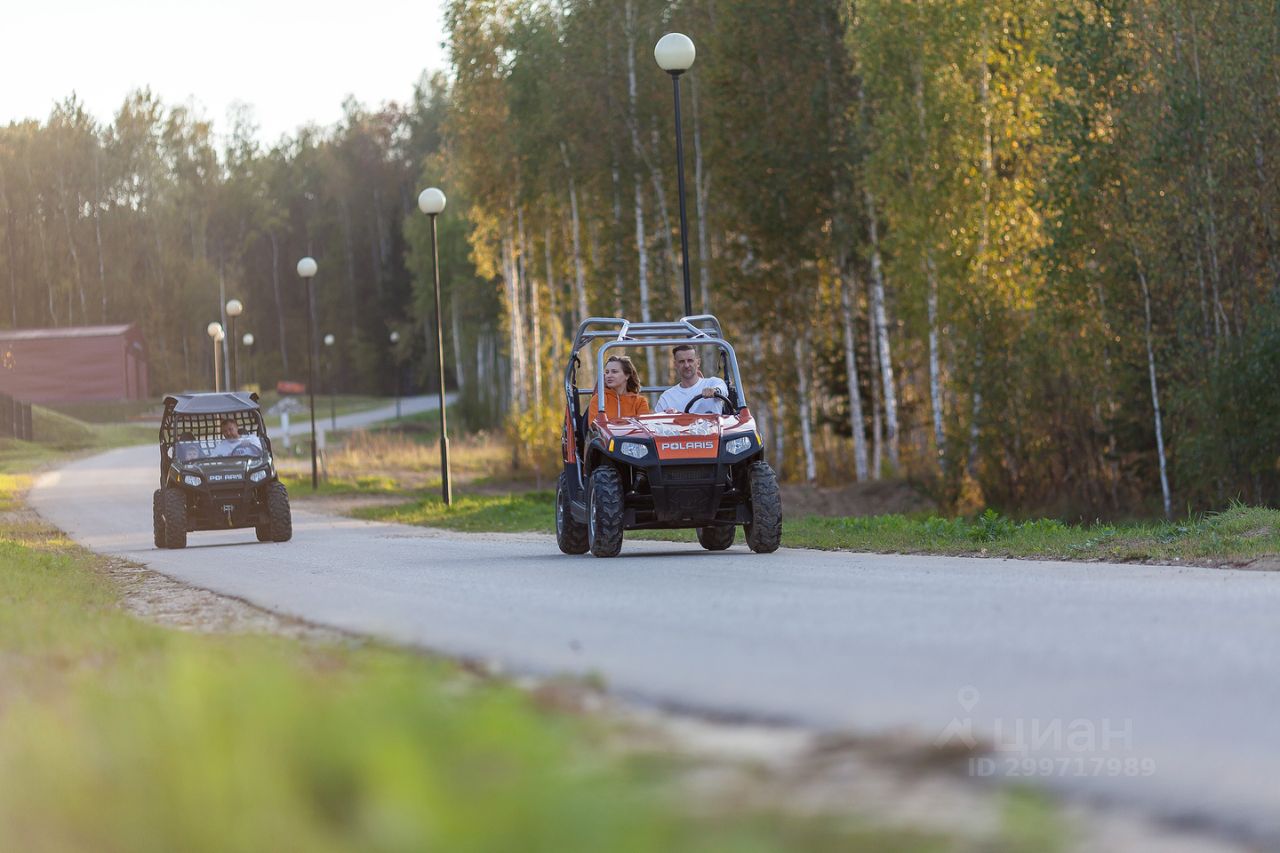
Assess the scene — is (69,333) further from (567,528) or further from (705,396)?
(705,396)

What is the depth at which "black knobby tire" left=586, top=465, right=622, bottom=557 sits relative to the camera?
14750 mm

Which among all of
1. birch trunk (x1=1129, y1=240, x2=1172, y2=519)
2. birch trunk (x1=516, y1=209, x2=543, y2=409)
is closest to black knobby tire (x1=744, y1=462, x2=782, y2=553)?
birch trunk (x1=1129, y1=240, x2=1172, y2=519)

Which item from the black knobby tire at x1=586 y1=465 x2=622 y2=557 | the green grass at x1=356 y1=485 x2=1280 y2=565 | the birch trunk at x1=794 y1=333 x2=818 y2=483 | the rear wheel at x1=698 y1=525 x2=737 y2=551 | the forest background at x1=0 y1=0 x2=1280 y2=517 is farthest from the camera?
the birch trunk at x1=794 y1=333 x2=818 y2=483

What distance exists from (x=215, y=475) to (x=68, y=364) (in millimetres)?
74529

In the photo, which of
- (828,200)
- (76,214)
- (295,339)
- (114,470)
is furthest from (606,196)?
(295,339)

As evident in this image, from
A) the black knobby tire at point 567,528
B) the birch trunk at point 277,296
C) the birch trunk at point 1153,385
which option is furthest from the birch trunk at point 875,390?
the birch trunk at point 277,296

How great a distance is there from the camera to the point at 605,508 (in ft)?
48.4

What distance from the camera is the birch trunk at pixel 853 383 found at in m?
36.7

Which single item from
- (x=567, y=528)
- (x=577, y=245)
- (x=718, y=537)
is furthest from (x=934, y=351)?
(x=567, y=528)

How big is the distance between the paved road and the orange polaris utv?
1.19 feet

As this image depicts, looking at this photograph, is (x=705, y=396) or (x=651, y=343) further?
(x=651, y=343)

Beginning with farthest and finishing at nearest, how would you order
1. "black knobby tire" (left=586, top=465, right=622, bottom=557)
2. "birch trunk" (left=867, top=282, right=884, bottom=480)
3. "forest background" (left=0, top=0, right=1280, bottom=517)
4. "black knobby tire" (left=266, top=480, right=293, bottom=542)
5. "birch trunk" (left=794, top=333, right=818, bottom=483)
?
1. "birch trunk" (left=794, top=333, right=818, bottom=483)
2. "birch trunk" (left=867, top=282, right=884, bottom=480)
3. "forest background" (left=0, top=0, right=1280, bottom=517)
4. "black knobby tire" (left=266, top=480, right=293, bottom=542)
5. "black knobby tire" (left=586, top=465, right=622, bottom=557)

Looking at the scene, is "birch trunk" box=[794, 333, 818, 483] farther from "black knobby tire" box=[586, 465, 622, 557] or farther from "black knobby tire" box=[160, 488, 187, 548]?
"black knobby tire" box=[586, 465, 622, 557]

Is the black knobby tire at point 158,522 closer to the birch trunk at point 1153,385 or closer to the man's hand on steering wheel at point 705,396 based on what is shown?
the man's hand on steering wheel at point 705,396
